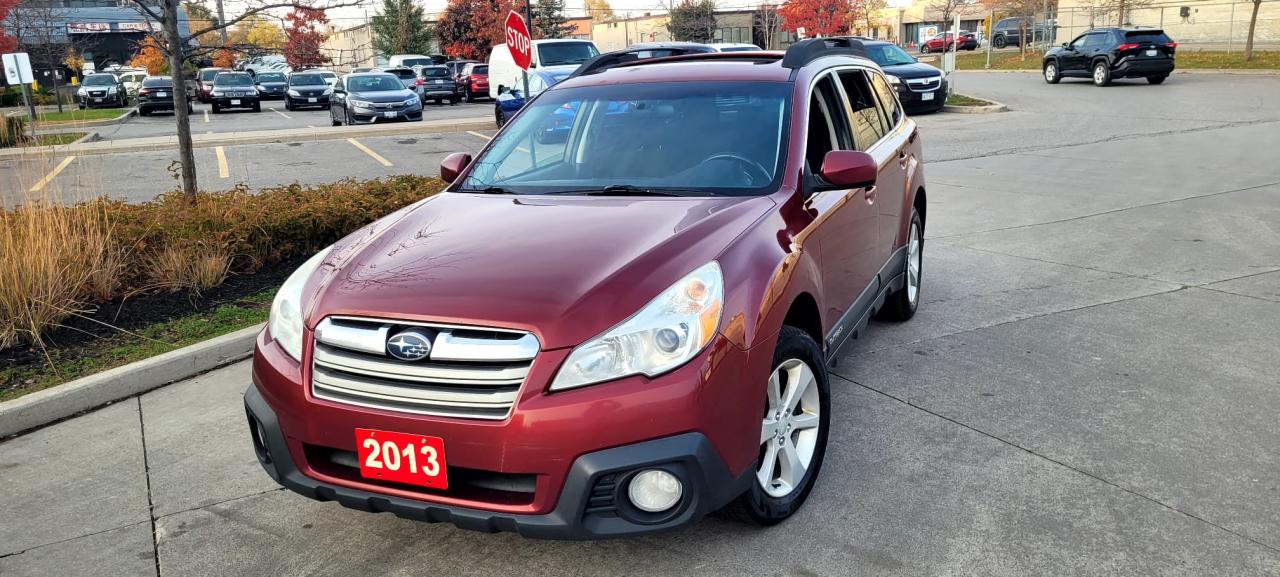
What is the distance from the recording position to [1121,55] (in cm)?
2566

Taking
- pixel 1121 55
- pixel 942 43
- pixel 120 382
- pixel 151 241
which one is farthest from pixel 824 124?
pixel 942 43

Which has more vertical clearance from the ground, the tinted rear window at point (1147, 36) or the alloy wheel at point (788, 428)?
the tinted rear window at point (1147, 36)

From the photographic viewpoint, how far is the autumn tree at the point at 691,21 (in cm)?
5919

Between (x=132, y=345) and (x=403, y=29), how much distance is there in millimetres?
56023

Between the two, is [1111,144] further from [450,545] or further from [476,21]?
[476,21]

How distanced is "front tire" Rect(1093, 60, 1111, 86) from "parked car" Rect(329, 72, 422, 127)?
60.0 feet

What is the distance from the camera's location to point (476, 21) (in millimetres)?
53000

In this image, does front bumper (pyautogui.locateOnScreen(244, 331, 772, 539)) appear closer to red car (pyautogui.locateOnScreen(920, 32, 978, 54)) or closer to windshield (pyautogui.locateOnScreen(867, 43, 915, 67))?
windshield (pyautogui.locateOnScreen(867, 43, 915, 67))

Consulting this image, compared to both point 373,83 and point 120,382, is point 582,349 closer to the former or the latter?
point 120,382

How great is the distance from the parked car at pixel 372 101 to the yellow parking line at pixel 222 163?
507cm

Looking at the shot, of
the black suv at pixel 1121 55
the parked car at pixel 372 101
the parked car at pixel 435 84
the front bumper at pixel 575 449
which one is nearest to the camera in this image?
the front bumper at pixel 575 449

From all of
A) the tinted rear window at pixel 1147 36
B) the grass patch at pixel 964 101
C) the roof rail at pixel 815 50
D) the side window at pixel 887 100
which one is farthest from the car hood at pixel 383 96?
the roof rail at pixel 815 50

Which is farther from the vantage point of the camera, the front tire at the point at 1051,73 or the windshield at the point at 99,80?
the windshield at the point at 99,80

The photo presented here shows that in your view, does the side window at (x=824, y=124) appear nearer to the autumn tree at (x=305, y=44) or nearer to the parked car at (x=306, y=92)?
the autumn tree at (x=305, y=44)
